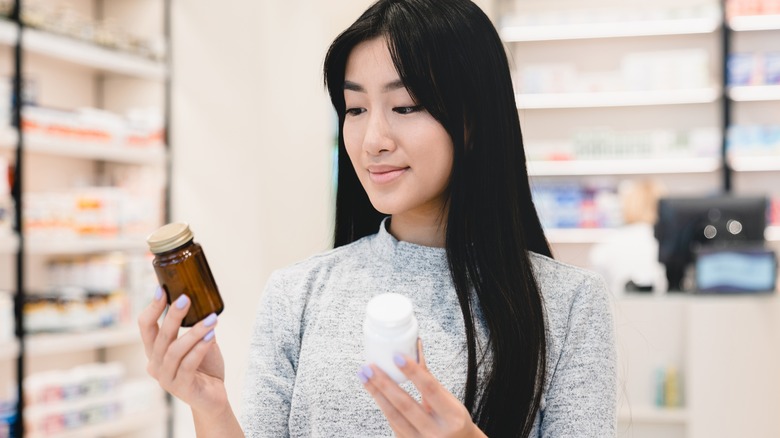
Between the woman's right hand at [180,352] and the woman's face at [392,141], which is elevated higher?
the woman's face at [392,141]

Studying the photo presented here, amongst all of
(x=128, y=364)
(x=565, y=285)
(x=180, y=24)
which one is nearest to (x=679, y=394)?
(x=565, y=285)

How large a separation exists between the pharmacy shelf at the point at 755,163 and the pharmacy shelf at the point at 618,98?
0.46 m

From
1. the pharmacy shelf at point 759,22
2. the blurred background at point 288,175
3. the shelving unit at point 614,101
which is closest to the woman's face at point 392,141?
the blurred background at point 288,175

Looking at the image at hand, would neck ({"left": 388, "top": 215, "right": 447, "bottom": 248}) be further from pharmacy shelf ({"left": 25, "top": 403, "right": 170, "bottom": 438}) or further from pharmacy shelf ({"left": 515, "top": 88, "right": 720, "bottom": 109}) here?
pharmacy shelf ({"left": 515, "top": 88, "right": 720, "bottom": 109})

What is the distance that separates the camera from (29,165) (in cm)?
420

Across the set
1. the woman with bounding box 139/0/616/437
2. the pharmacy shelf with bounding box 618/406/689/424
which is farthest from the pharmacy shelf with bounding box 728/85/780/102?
the woman with bounding box 139/0/616/437

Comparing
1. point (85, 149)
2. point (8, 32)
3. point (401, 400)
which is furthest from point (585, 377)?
point (85, 149)

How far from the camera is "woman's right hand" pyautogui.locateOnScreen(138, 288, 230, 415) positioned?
1102 mm

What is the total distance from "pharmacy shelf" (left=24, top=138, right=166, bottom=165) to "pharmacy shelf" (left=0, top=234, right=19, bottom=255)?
1.29ft

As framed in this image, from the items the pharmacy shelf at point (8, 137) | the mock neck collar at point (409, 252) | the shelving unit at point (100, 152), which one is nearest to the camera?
the mock neck collar at point (409, 252)

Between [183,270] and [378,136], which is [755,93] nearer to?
[378,136]

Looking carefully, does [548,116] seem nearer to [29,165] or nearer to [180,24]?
[180,24]

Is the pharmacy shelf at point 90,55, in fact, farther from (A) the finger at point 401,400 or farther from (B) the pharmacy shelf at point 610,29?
(A) the finger at point 401,400

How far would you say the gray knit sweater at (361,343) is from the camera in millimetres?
1205
